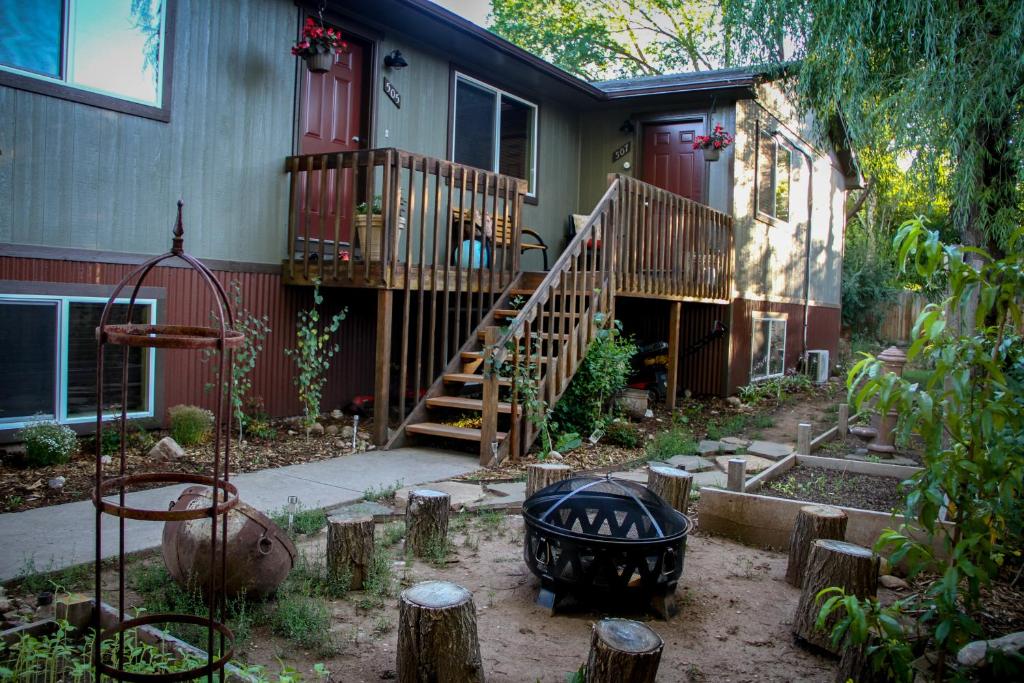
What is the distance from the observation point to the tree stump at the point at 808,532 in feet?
13.6

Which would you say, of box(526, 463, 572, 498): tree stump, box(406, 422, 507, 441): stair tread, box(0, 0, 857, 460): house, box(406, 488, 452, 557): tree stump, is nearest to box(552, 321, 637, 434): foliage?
box(0, 0, 857, 460): house

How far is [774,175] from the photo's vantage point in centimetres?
1298

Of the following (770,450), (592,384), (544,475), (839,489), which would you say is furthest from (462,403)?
(839,489)

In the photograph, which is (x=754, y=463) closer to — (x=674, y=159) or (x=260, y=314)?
(x=260, y=314)

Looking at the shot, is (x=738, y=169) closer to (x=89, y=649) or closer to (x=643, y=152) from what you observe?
(x=643, y=152)

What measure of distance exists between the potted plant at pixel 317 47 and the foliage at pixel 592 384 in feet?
12.2

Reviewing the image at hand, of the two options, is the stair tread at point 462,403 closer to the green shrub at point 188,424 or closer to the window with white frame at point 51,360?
the green shrub at point 188,424

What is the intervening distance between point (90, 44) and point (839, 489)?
22.1 feet

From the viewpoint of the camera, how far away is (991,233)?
262 inches

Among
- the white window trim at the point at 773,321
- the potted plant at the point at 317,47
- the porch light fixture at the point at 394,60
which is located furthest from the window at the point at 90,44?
the white window trim at the point at 773,321

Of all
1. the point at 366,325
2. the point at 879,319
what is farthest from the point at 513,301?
the point at 879,319

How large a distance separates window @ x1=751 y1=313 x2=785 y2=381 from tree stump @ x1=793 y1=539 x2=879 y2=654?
361 inches

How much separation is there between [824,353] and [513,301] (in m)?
8.79

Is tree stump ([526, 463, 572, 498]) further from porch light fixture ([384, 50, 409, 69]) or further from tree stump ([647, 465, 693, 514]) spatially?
porch light fixture ([384, 50, 409, 69])
